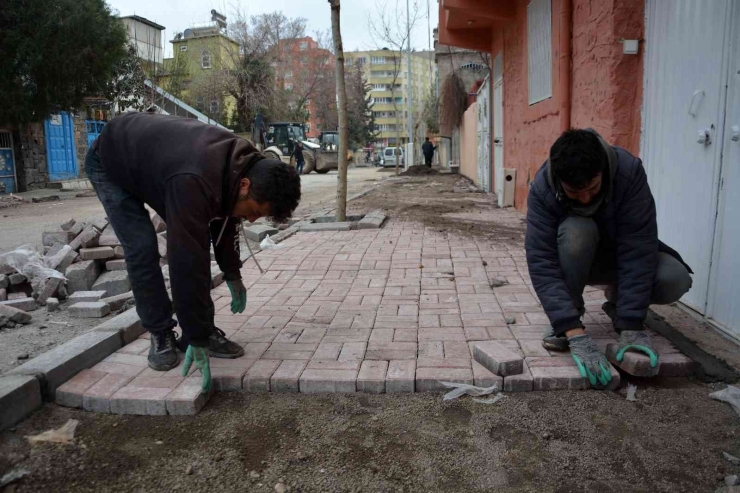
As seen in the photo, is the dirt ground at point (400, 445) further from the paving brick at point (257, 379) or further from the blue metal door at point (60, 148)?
the blue metal door at point (60, 148)

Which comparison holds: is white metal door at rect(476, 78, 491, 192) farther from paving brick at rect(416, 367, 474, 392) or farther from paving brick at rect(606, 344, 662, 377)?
paving brick at rect(416, 367, 474, 392)

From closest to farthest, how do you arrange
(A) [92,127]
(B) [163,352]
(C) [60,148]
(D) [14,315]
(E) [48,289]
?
(B) [163,352]
(D) [14,315]
(E) [48,289]
(C) [60,148]
(A) [92,127]

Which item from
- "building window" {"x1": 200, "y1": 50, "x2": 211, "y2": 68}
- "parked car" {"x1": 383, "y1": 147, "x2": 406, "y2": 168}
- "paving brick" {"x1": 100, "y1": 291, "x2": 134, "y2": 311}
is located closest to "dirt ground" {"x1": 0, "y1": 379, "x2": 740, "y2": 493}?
"paving brick" {"x1": 100, "y1": 291, "x2": 134, "y2": 311}

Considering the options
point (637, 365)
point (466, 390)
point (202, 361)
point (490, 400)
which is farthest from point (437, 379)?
point (202, 361)

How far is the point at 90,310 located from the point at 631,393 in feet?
11.9

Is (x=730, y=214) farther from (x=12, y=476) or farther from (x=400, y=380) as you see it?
(x=12, y=476)

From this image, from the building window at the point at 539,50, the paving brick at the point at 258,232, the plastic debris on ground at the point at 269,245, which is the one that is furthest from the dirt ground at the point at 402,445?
the building window at the point at 539,50

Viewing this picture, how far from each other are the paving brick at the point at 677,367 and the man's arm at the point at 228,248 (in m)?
2.18

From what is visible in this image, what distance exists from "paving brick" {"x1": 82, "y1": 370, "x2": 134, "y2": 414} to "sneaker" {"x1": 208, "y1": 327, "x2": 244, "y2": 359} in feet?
1.37

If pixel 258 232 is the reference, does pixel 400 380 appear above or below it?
below

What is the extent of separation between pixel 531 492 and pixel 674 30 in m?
3.14

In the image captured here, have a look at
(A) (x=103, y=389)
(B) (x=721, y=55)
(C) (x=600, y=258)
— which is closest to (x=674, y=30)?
(B) (x=721, y=55)

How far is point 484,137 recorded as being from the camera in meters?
13.2

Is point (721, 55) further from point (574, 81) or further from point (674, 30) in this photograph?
point (574, 81)
